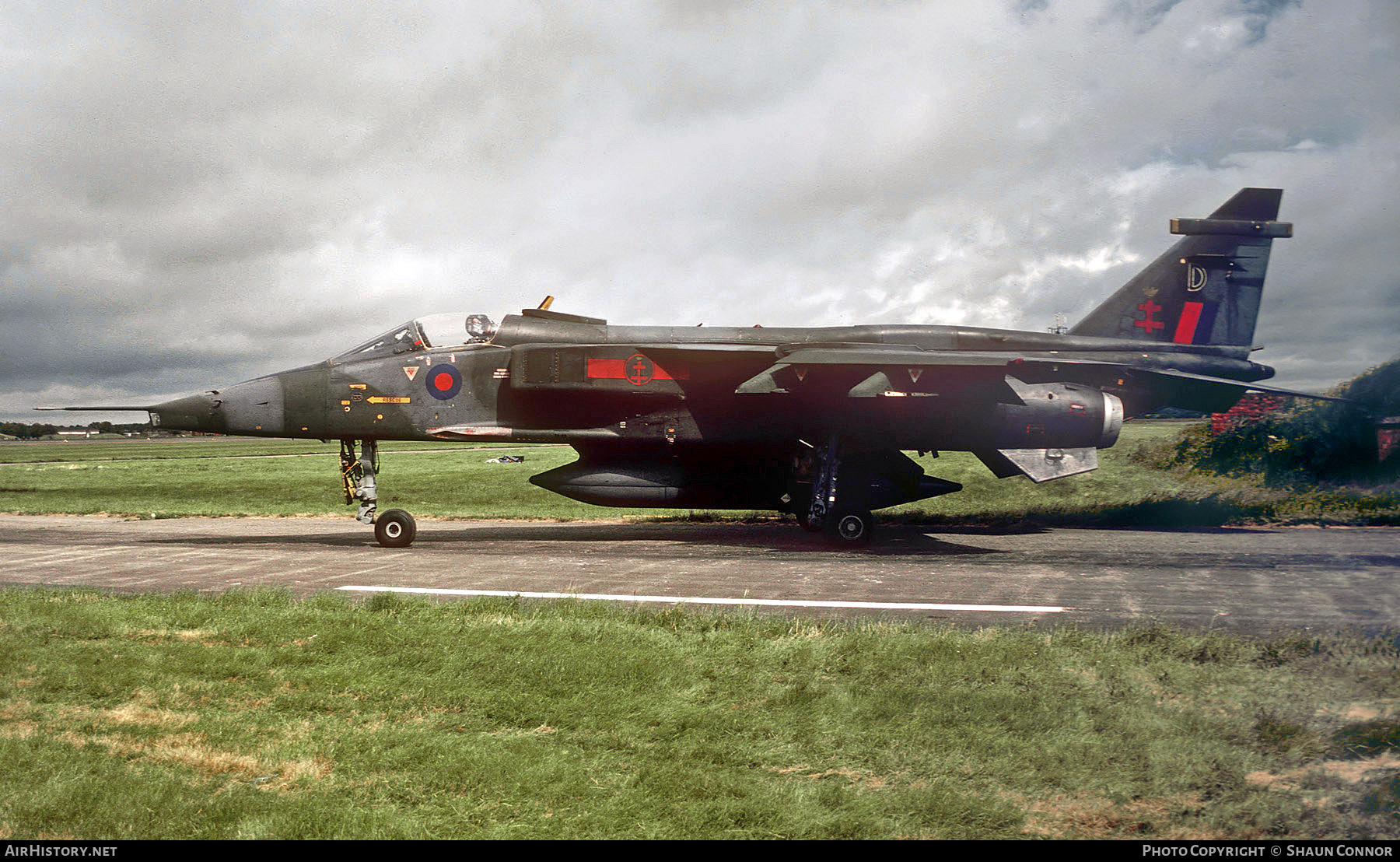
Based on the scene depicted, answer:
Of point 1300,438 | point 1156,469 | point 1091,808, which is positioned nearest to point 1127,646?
point 1091,808

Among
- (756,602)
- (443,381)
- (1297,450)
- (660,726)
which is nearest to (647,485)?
(443,381)

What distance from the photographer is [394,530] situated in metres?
14.0

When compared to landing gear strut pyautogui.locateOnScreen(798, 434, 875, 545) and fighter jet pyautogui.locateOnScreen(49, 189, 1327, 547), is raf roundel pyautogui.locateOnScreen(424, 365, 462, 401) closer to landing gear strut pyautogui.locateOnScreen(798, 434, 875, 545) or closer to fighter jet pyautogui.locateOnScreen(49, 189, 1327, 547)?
fighter jet pyautogui.locateOnScreen(49, 189, 1327, 547)

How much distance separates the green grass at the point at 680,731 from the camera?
12.0ft

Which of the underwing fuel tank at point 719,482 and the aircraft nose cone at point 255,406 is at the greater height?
the aircraft nose cone at point 255,406

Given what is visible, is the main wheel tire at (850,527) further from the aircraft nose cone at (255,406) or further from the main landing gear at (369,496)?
the aircraft nose cone at (255,406)

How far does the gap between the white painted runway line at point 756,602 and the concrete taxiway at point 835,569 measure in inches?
1.8

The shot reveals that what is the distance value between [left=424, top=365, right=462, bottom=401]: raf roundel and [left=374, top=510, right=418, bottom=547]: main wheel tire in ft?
7.80

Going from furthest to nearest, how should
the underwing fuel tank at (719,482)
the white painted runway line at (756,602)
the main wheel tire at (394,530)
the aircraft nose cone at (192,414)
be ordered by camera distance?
the underwing fuel tank at (719,482) < the main wheel tire at (394,530) < the aircraft nose cone at (192,414) < the white painted runway line at (756,602)

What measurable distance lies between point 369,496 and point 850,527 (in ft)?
29.7

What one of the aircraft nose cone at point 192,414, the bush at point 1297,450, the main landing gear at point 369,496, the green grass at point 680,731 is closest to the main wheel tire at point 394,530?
the main landing gear at point 369,496

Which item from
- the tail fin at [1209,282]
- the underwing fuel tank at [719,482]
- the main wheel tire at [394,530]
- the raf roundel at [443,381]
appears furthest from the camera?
the tail fin at [1209,282]
